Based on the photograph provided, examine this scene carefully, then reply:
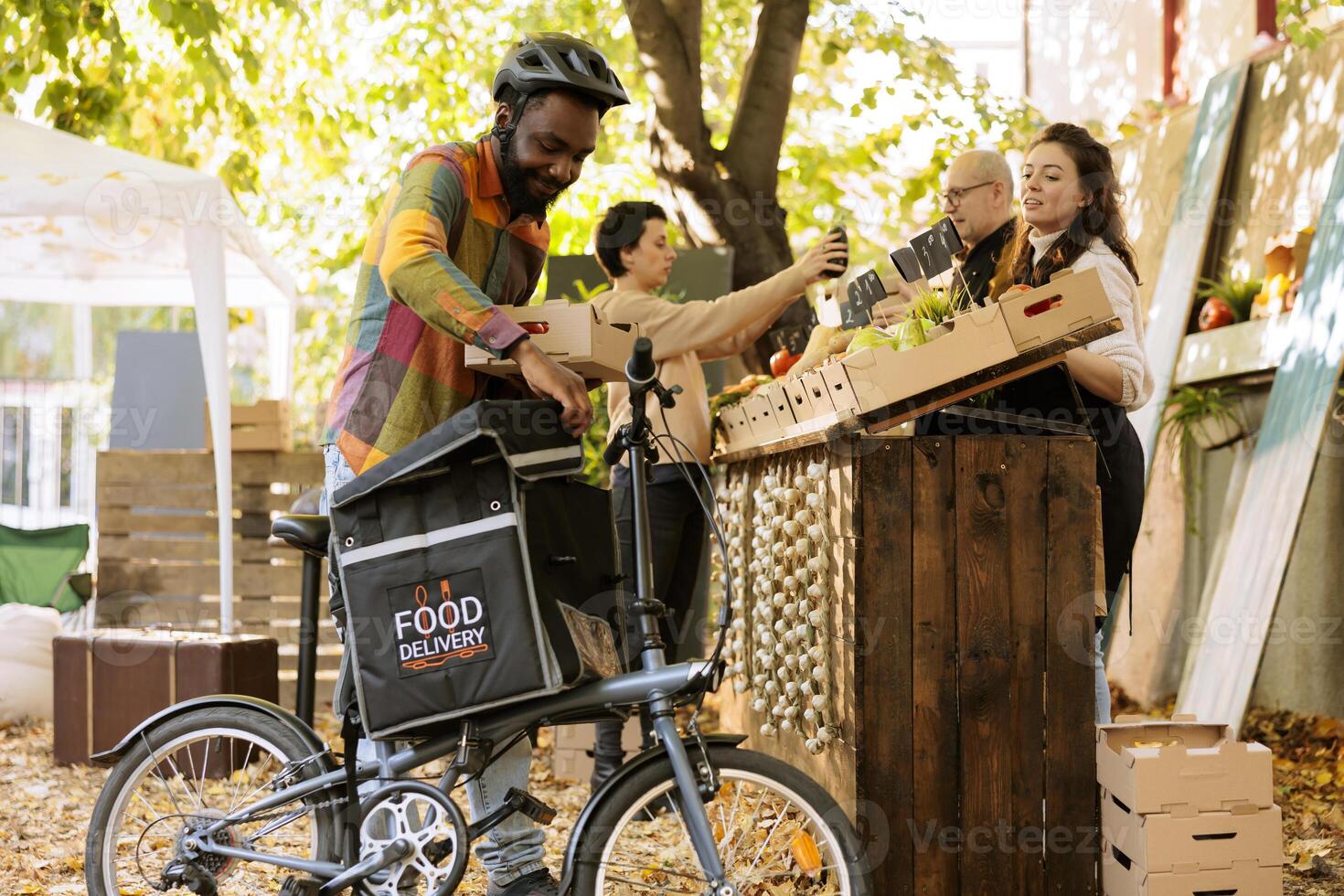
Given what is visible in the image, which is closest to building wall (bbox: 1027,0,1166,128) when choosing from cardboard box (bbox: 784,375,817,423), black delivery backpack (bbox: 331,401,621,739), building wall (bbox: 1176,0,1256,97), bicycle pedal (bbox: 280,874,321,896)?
building wall (bbox: 1176,0,1256,97)

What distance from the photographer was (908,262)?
3320 mm

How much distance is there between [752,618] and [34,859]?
2207mm

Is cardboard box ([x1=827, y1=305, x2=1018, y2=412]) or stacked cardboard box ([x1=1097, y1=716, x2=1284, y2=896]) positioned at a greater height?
cardboard box ([x1=827, y1=305, x2=1018, y2=412])

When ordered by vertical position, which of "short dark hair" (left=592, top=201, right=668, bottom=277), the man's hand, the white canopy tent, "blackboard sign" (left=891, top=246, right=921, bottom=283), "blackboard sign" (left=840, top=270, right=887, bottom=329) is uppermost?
the white canopy tent

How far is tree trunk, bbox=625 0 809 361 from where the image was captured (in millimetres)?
6445

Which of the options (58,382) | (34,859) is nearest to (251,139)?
(58,382)

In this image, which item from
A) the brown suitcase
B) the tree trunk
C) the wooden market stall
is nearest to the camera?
the wooden market stall

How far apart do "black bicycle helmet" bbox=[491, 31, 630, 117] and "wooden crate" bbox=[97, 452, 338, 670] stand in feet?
14.7

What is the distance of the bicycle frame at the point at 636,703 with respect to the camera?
233 cm

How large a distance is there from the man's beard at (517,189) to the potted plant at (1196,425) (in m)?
4.10

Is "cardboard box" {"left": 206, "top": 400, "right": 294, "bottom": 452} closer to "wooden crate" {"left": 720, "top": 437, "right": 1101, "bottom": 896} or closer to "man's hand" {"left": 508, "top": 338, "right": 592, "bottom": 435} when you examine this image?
"wooden crate" {"left": 720, "top": 437, "right": 1101, "bottom": 896}

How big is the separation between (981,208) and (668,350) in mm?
976

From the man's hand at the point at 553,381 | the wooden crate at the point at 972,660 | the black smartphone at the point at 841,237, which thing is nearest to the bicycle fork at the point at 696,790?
the man's hand at the point at 553,381

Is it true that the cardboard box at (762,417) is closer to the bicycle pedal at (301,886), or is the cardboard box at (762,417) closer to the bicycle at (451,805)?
the bicycle at (451,805)
